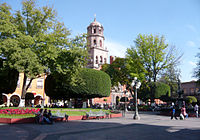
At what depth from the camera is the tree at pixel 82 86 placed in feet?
72.9

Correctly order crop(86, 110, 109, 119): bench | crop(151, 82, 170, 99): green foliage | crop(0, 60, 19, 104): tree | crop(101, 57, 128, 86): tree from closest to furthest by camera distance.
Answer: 1. crop(86, 110, 109, 119): bench
2. crop(0, 60, 19, 104): tree
3. crop(101, 57, 128, 86): tree
4. crop(151, 82, 170, 99): green foliage

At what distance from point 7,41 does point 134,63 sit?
73.5ft

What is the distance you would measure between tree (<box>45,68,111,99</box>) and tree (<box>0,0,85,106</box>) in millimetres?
2695

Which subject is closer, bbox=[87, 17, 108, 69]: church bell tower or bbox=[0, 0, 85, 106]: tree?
bbox=[0, 0, 85, 106]: tree

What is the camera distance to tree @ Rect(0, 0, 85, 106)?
50.2ft

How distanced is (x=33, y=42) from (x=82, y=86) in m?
8.94

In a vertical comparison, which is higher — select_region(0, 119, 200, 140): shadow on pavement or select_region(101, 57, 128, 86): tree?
select_region(101, 57, 128, 86): tree

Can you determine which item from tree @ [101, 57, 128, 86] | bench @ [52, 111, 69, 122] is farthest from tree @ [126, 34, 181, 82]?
bench @ [52, 111, 69, 122]

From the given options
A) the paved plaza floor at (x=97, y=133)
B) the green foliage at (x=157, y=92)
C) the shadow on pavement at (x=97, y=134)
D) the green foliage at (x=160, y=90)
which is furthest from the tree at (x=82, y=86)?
the green foliage at (x=160, y=90)

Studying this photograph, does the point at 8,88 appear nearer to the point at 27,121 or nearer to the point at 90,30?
the point at 27,121

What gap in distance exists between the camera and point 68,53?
18750 mm

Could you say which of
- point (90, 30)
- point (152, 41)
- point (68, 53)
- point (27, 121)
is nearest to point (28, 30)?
point (68, 53)

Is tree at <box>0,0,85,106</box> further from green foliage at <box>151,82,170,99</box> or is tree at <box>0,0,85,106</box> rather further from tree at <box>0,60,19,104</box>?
green foliage at <box>151,82,170,99</box>

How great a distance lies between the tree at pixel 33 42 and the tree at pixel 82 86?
2.70 metres
